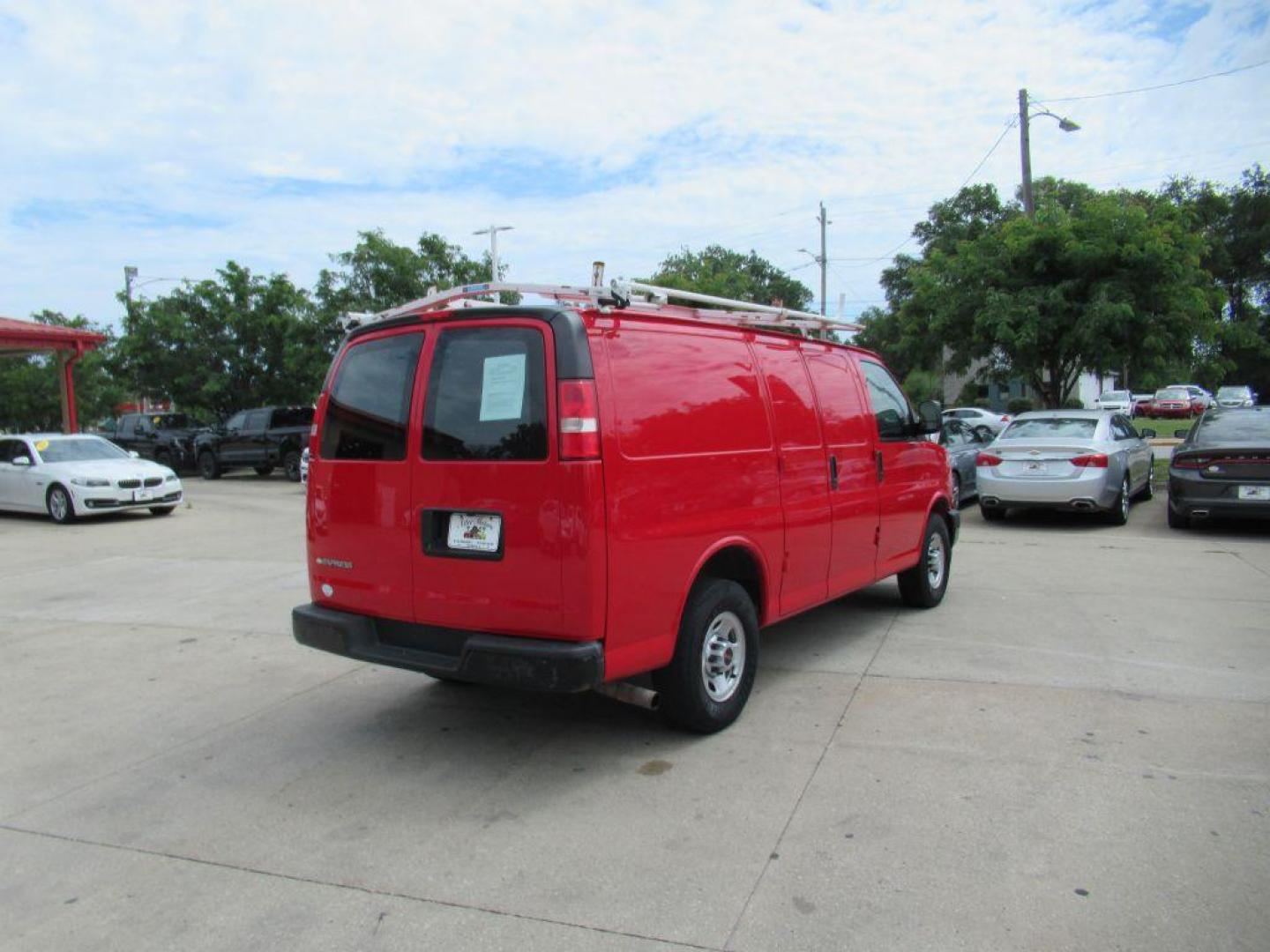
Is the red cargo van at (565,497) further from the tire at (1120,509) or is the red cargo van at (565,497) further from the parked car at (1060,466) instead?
the tire at (1120,509)

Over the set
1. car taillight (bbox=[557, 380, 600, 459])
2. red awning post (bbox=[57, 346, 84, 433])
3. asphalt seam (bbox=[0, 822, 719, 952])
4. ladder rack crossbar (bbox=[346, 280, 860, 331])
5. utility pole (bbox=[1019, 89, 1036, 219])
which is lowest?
asphalt seam (bbox=[0, 822, 719, 952])

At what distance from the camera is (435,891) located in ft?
10.8

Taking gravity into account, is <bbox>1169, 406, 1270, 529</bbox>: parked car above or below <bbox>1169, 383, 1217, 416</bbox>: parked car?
below

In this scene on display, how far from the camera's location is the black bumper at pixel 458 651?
386 cm

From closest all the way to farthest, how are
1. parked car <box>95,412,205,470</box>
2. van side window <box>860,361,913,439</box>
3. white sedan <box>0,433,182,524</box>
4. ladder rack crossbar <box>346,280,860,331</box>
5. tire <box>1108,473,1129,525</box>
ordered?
ladder rack crossbar <box>346,280,860,331</box>, van side window <box>860,361,913,439</box>, tire <box>1108,473,1129,525</box>, white sedan <box>0,433,182,524</box>, parked car <box>95,412,205,470</box>

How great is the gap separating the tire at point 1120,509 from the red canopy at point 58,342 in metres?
21.5

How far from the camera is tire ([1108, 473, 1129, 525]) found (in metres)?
11.8

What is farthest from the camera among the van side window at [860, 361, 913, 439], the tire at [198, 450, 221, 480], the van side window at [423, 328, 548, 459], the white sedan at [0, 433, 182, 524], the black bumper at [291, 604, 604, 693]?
the tire at [198, 450, 221, 480]

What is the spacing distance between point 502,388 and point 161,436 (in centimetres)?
2655

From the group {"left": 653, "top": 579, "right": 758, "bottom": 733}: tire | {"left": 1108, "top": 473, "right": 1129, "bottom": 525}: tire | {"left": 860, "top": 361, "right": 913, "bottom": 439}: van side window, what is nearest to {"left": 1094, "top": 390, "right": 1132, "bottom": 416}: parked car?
{"left": 1108, "top": 473, "right": 1129, "bottom": 525}: tire

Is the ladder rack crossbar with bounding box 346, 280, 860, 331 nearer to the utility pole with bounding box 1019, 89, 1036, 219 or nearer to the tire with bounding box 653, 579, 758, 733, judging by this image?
the tire with bounding box 653, 579, 758, 733

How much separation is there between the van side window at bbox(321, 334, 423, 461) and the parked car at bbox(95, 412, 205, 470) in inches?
933

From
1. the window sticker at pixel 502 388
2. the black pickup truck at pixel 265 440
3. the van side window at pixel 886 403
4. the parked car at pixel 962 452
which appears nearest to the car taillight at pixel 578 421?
the window sticker at pixel 502 388

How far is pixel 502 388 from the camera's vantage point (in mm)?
4145
